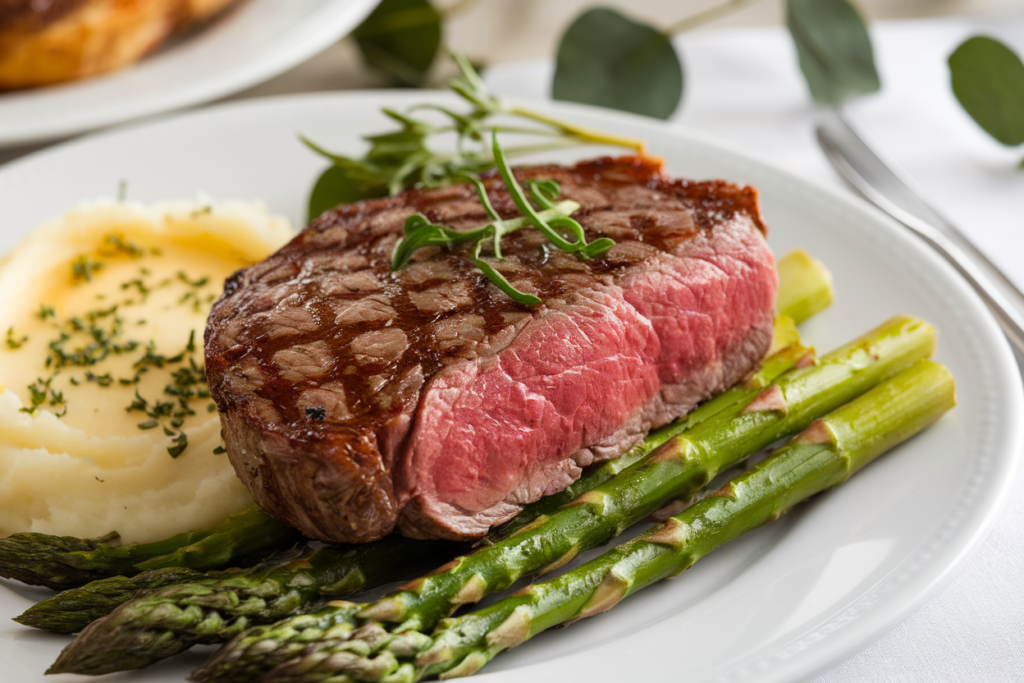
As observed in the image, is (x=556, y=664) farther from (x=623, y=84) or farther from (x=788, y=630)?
(x=623, y=84)

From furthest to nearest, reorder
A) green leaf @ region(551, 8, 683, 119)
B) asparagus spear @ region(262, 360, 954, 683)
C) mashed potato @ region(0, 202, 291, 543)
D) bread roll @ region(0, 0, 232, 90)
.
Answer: green leaf @ region(551, 8, 683, 119), bread roll @ region(0, 0, 232, 90), mashed potato @ region(0, 202, 291, 543), asparagus spear @ region(262, 360, 954, 683)

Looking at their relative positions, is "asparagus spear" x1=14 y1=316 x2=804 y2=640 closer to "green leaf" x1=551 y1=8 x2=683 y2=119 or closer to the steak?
the steak

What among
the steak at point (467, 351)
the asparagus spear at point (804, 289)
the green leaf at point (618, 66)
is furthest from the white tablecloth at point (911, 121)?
the steak at point (467, 351)

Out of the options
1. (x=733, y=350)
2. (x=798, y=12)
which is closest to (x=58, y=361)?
(x=733, y=350)

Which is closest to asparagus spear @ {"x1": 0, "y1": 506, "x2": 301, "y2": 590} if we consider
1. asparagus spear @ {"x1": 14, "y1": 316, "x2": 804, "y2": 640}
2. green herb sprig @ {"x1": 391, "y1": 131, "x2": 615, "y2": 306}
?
asparagus spear @ {"x1": 14, "y1": 316, "x2": 804, "y2": 640}

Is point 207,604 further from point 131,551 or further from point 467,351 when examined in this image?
point 467,351

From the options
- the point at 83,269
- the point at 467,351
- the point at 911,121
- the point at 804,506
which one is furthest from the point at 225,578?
the point at 911,121
